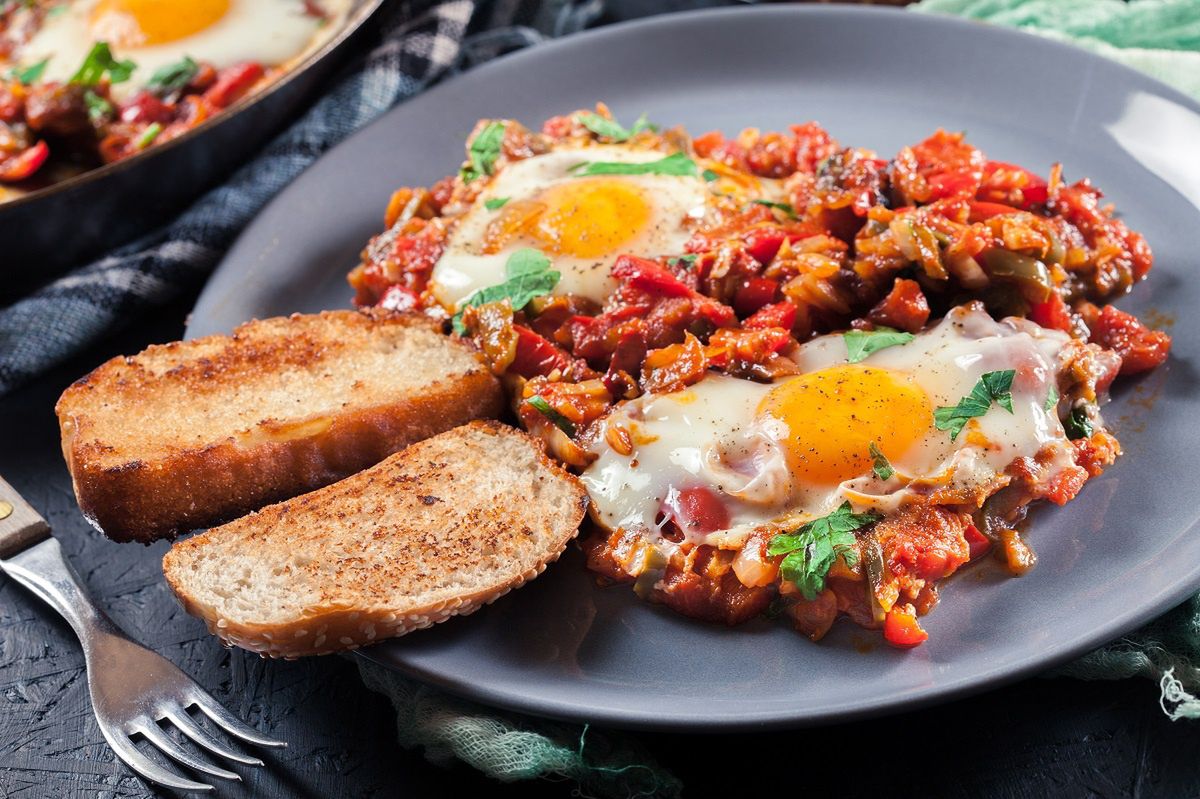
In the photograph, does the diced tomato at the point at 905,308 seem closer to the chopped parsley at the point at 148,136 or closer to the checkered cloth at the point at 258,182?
the checkered cloth at the point at 258,182

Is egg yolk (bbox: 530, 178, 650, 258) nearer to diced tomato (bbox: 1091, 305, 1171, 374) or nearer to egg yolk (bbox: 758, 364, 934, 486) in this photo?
egg yolk (bbox: 758, 364, 934, 486)

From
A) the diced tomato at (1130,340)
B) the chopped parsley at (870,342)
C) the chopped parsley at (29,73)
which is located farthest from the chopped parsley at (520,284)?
the chopped parsley at (29,73)

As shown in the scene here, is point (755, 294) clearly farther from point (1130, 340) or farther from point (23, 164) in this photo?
point (23, 164)

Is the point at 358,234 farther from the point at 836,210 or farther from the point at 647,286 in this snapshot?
the point at 836,210

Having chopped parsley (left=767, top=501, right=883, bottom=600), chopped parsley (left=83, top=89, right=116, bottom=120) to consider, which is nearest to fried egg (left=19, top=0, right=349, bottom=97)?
chopped parsley (left=83, top=89, right=116, bottom=120)

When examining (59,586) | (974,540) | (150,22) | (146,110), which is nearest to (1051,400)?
(974,540)

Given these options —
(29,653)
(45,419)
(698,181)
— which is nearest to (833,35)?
(698,181)
